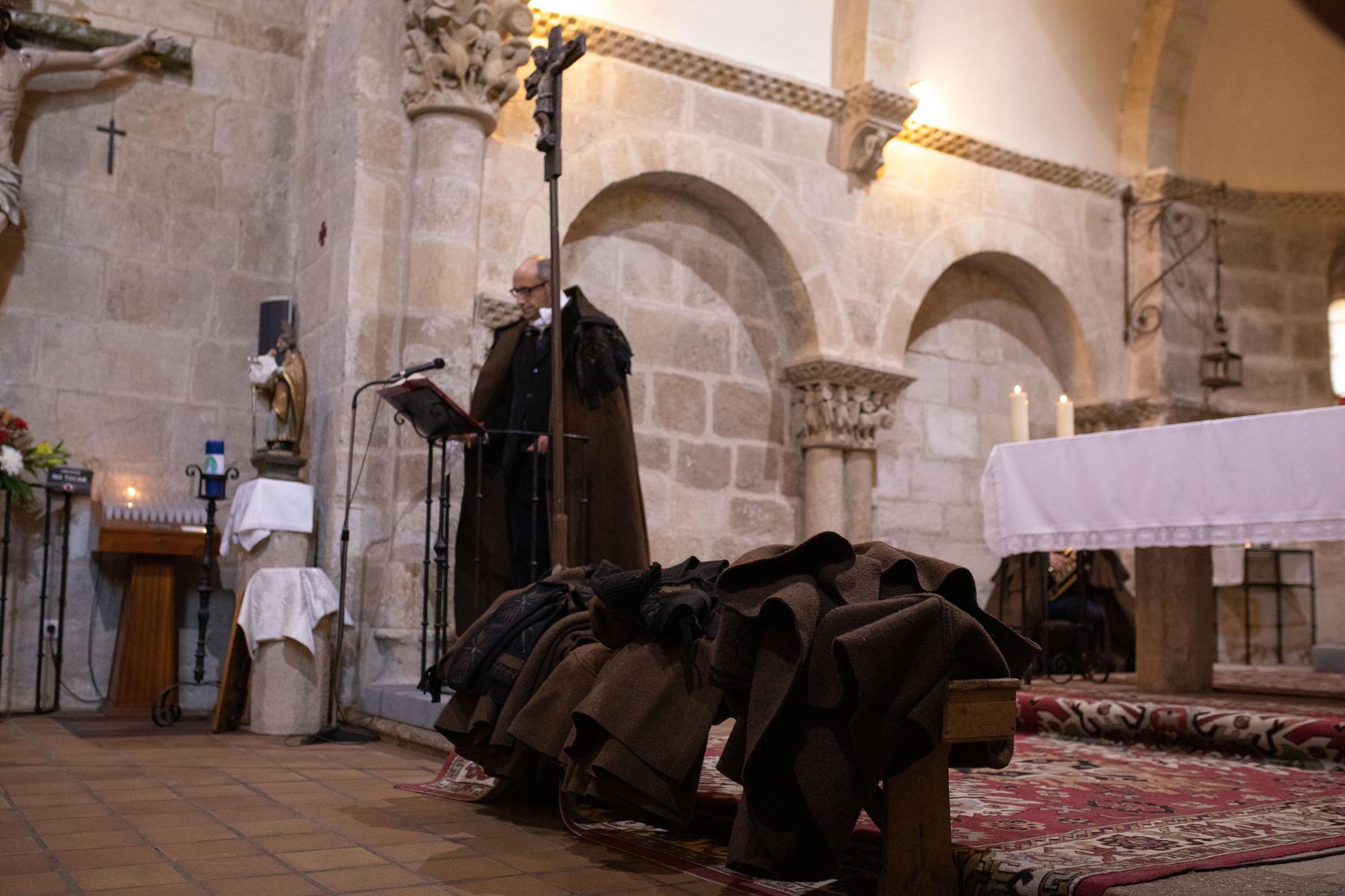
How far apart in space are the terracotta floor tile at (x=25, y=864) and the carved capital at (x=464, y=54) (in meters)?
4.17

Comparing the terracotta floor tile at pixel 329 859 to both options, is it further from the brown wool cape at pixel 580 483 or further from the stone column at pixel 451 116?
the stone column at pixel 451 116

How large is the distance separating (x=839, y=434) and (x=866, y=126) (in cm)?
189

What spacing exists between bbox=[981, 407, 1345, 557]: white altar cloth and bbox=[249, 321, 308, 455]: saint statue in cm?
316

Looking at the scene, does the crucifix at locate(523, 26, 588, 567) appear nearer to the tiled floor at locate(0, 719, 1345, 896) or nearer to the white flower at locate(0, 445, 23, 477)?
the tiled floor at locate(0, 719, 1345, 896)

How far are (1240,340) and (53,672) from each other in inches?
311

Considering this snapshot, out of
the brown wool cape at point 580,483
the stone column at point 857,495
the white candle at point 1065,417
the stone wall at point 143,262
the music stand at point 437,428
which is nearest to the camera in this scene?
the music stand at point 437,428

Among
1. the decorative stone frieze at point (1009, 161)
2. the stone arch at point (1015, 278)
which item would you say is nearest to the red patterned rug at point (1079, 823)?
the stone arch at point (1015, 278)

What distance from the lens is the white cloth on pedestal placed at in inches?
212

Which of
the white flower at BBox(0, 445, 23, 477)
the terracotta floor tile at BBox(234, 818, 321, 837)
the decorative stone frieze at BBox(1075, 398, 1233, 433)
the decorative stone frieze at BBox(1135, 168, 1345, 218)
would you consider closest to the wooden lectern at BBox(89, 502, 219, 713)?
the white flower at BBox(0, 445, 23, 477)

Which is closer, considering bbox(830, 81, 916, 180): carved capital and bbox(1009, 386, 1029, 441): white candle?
bbox(1009, 386, 1029, 441): white candle

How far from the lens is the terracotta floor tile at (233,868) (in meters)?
2.65

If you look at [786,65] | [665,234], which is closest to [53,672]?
[665,234]

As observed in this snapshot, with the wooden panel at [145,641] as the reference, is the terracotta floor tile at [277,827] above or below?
below

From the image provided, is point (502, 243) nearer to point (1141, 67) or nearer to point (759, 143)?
point (759, 143)
